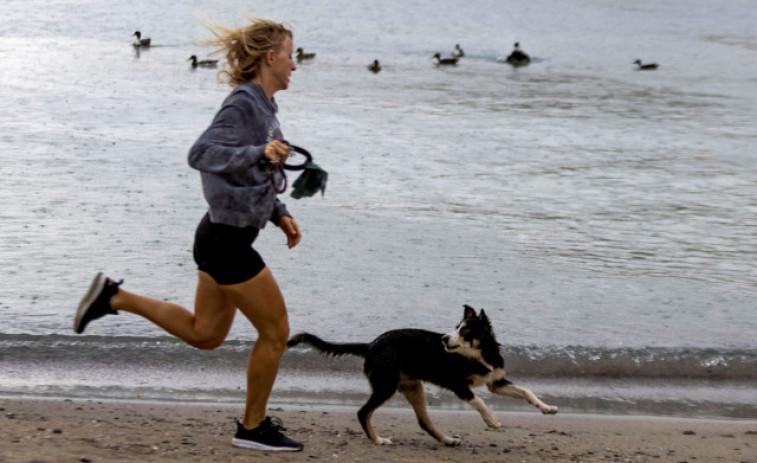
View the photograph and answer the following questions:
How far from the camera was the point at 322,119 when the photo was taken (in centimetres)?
2019

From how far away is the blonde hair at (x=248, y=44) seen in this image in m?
5.16

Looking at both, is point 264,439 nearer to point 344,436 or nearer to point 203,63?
point 344,436

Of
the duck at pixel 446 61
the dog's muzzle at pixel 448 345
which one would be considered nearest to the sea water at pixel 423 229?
the dog's muzzle at pixel 448 345

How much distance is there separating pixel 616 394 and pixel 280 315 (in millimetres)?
3191

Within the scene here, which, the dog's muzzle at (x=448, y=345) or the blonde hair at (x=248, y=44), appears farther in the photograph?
the dog's muzzle at (x=448, y=345)

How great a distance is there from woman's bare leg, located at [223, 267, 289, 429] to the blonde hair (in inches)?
36.6

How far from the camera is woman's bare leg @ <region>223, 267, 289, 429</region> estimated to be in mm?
5141

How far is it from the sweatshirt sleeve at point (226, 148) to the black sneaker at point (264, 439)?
136cm

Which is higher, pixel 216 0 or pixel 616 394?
pixel 216 0

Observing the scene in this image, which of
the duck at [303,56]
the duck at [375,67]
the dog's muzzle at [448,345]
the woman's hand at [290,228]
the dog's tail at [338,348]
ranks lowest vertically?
the dog's tail at [338,348]

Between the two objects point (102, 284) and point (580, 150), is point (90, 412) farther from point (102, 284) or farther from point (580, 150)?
point (580, 150)

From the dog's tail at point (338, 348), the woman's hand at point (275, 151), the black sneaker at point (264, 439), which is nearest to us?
the woman's hand at point (275, 151)

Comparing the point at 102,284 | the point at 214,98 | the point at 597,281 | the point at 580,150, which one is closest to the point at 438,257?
the point at 597,281

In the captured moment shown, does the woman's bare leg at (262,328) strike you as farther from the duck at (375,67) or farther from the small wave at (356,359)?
the duck at (375,67)
